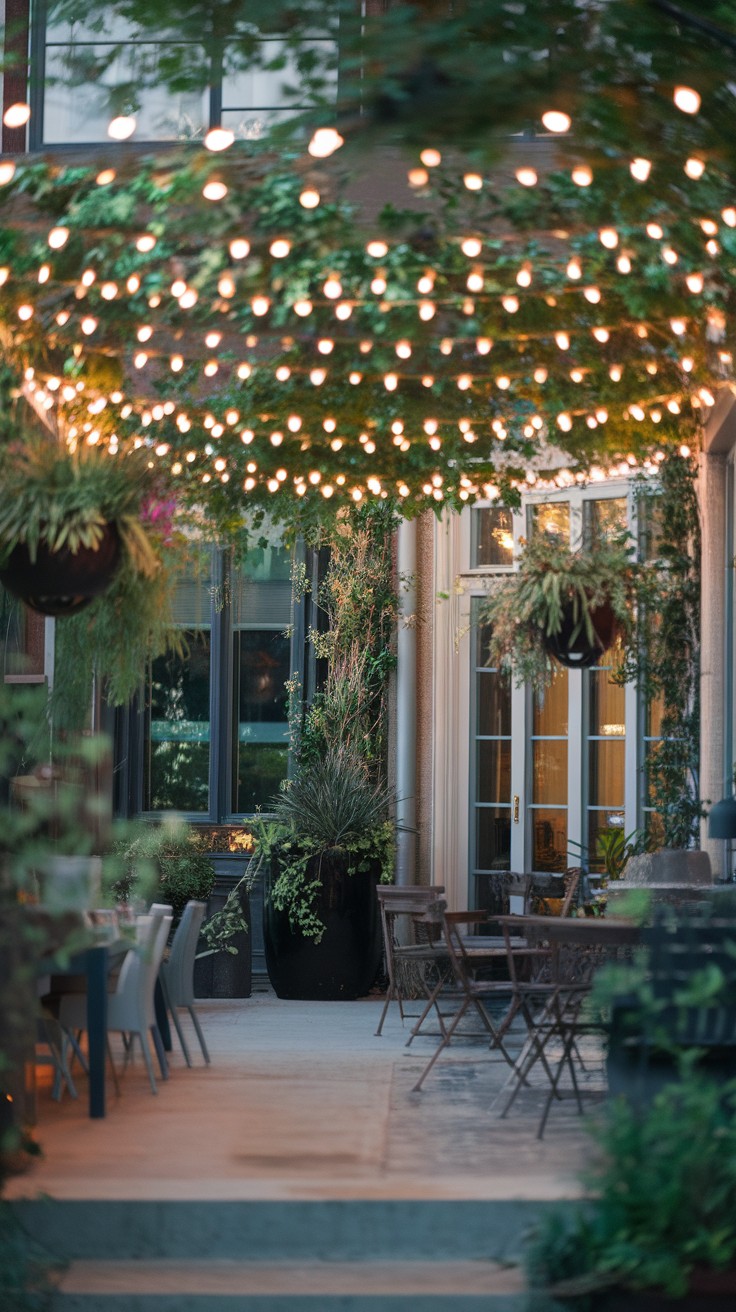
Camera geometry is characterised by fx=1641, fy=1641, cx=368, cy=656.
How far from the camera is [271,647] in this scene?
11945mm

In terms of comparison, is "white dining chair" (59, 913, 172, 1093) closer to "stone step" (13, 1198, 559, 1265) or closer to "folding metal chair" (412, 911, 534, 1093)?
"folding metal chair" (412, 911, 534, 1093)

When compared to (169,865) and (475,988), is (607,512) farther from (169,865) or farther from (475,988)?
(475,988)

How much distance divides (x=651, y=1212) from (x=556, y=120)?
3.42m

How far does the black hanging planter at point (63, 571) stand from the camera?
20.0 feet

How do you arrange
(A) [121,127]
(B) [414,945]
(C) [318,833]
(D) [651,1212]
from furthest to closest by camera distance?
(C) [318,833]
(B) [414,945]
(A) [121,127]
(D) [651,1212]

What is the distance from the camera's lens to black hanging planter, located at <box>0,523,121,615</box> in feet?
20.0

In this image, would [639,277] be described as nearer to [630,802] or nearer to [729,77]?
[729,77]

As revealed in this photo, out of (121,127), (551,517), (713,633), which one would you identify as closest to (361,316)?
(121,127)

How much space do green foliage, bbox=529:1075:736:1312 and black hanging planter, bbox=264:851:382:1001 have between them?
20.7ft

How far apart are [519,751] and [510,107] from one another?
658 centimetres

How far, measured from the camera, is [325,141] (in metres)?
5.68

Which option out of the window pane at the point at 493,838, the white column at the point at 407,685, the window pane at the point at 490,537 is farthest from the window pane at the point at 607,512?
the window pane at the point at 493,838

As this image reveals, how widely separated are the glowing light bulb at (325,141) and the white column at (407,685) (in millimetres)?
5620

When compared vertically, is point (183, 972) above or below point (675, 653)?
below
